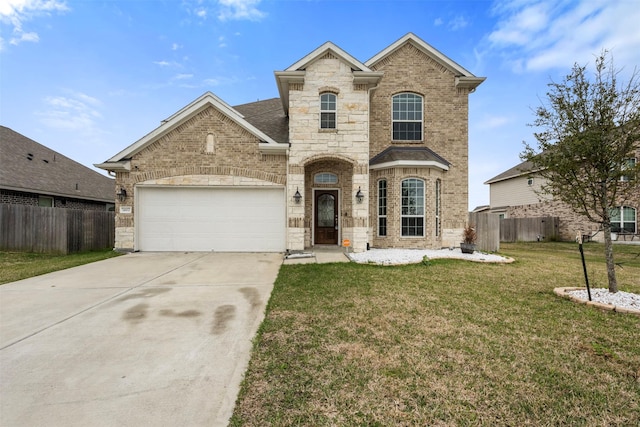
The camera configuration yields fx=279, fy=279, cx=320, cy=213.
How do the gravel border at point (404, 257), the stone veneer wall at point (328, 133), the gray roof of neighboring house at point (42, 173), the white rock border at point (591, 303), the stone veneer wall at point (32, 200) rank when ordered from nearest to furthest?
1. the white rock border at point (591, 303)
2. the gravel border at point (404, 257)
3. the stone veneer wall at point (328, 133)
4. the stone veneer wall at point (32, 200)
5. the gray roof of neighboring house at point (42, 173)

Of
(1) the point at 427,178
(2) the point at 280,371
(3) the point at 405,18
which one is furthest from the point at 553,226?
(2) the point at 280,371

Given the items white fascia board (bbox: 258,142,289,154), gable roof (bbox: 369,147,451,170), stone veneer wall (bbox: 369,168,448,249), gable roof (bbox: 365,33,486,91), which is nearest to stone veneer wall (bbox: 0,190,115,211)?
white fascia board (bbox: 258,142,289,154)

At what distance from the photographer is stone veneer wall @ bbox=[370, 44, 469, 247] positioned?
12344 millimetres

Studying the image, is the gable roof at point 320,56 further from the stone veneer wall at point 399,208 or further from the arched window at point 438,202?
the arched window at point 438,202

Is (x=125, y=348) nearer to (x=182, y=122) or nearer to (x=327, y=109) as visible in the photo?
(x=182, y=122)

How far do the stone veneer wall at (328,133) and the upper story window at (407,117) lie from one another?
2589 mm

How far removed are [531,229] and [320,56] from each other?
1899 centimetres

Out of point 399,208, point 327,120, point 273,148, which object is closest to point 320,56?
point 327,120

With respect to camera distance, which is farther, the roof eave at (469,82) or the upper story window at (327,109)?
the roof eave at (469,82)

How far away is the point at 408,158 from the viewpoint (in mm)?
11125

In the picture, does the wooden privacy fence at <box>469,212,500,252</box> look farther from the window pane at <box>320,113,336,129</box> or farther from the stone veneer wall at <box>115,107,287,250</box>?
the stone veneer wall at <box>115,107,287,250</box>

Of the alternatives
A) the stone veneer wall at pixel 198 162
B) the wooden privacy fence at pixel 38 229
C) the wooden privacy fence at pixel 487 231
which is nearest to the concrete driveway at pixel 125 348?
the stone veneer wall at pixel 198 162

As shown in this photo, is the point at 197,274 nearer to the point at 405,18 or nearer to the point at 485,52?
the point at 405,18

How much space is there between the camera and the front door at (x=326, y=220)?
12.1 m
